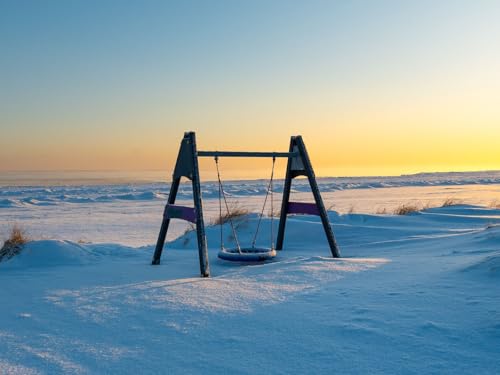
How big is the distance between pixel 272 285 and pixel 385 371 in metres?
1.65

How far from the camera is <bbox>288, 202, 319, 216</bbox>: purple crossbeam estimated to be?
603cm

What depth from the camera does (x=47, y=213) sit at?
1567 centimetres

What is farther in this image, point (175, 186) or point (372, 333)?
point (175, 186)

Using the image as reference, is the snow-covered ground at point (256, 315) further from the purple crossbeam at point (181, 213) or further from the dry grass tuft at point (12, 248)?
the purple crossbeam at point (181, 213)

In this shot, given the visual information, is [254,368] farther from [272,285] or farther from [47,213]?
[47,213]

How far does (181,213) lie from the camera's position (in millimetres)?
5383

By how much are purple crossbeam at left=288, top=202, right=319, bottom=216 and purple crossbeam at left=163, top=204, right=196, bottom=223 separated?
1.56 meters

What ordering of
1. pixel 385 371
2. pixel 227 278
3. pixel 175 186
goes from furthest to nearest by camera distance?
pixel 175 186 < pixel 227 278 < pixel 385 371

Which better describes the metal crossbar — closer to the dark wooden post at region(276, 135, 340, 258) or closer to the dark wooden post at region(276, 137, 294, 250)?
the dark wooden post at region(276, 135, 340, 258)

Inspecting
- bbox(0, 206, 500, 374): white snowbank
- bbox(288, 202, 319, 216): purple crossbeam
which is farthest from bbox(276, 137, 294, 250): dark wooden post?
bbox(0, 206, 500, 374): white snowbank

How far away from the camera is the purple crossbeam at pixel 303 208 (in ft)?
19.8

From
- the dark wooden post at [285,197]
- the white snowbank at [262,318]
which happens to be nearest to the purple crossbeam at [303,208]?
A: the dark wooden post at [285,197]

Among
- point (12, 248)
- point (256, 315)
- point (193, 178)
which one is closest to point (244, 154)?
point (193, 178)

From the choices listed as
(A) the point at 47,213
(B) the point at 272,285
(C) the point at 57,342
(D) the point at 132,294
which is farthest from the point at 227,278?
(A) the point at 47,213
